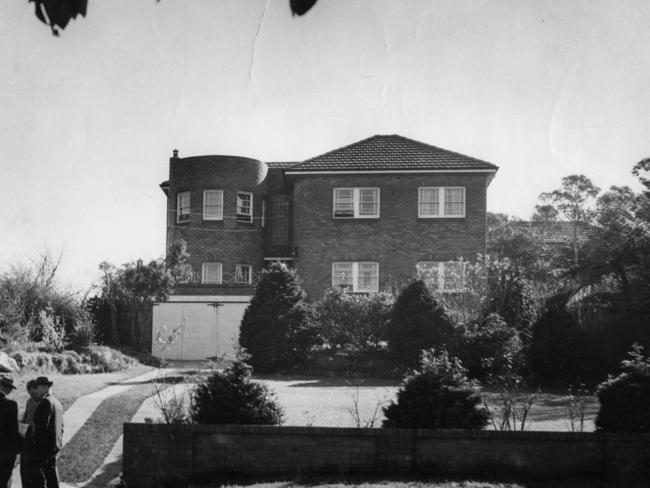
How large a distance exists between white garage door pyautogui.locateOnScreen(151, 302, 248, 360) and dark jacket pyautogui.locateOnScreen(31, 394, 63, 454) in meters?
18.1

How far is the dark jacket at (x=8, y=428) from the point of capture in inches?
295

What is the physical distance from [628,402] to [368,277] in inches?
771

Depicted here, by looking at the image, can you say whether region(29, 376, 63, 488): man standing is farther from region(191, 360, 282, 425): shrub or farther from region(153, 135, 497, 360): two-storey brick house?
region(153, 135, 497, 360): two-storey brick house

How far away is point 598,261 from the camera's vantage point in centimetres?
2352

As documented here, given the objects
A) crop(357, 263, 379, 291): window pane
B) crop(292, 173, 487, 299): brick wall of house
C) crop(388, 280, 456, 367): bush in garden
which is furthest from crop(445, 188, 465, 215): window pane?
crop(388, 280, 456, 367): bush in garden

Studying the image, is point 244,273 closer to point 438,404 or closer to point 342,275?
point 342,275

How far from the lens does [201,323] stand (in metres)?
26.4

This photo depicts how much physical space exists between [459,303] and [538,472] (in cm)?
1285

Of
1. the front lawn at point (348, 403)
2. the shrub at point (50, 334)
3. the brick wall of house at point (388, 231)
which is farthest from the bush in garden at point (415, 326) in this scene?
the shrub at point (50, 334)

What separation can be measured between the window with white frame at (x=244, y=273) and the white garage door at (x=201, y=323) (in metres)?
5.80

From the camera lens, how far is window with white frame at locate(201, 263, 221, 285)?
3206cm

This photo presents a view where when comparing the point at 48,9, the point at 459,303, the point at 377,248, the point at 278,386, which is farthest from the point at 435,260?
the point at 48,9

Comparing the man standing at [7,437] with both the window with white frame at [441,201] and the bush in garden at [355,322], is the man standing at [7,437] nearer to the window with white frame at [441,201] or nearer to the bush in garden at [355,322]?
the bush in garden at [355,322]

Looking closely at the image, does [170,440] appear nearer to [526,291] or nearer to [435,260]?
[526,291]
